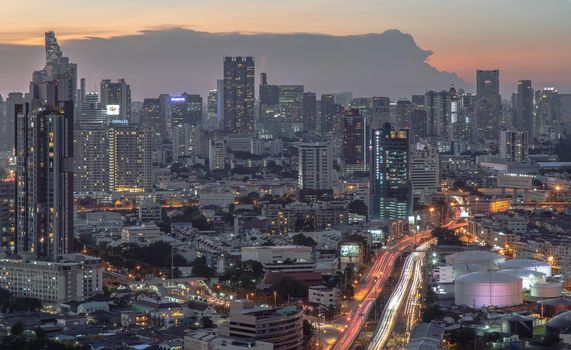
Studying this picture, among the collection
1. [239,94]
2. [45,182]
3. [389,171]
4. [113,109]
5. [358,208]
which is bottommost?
[358,208]

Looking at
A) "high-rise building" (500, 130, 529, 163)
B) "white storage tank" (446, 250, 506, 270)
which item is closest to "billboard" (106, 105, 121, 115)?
"high-rise building" (500, 130, 529, 163)

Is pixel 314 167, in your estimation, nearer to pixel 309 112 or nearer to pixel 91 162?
pixel 91 162

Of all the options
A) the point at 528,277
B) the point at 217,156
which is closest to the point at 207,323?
the point at 528,277

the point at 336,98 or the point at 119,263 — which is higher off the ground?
the point at 336,98

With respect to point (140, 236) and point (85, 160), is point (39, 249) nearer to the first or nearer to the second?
point (140, 236)

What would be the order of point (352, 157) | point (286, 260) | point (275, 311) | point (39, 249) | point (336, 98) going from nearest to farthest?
point (275, 311) < point (39, 249) < point (286, 260) < point (352, 157) < point (336, 98)

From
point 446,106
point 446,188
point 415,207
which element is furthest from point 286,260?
point 446,106

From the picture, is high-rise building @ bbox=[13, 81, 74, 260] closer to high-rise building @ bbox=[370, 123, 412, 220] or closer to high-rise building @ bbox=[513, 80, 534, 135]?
high-rise building @ bbox=[370, 123, 412, 220]
